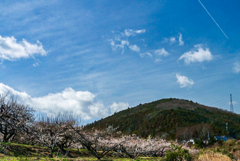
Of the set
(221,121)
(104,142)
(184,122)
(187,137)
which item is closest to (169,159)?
(104,142)

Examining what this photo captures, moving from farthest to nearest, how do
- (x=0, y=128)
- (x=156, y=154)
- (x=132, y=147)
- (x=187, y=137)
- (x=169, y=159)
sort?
(x=187, y=137) → (x=156, y=154) → (x=132, y=147) → (x=0, y=128) → (x=169, y=159)

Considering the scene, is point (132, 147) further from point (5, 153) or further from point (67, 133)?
point (5, 153)

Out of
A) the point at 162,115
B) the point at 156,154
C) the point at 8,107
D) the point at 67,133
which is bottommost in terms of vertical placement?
the point at 156,154

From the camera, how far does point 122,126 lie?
100m

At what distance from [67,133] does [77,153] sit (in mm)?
4147

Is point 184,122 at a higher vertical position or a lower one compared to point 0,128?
higher

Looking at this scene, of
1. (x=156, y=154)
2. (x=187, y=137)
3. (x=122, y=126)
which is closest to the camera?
(x=156, y=154)

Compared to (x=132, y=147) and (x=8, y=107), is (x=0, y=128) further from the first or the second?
(x=132, y=147)

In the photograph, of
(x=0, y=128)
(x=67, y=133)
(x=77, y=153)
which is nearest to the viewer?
(x=0, y=128)

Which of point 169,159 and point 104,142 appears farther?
point 104,142

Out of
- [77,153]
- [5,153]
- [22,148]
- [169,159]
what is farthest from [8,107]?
[169,159]

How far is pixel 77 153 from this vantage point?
80.0 feet

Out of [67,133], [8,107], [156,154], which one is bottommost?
[156,154]

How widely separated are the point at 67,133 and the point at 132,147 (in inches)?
399
